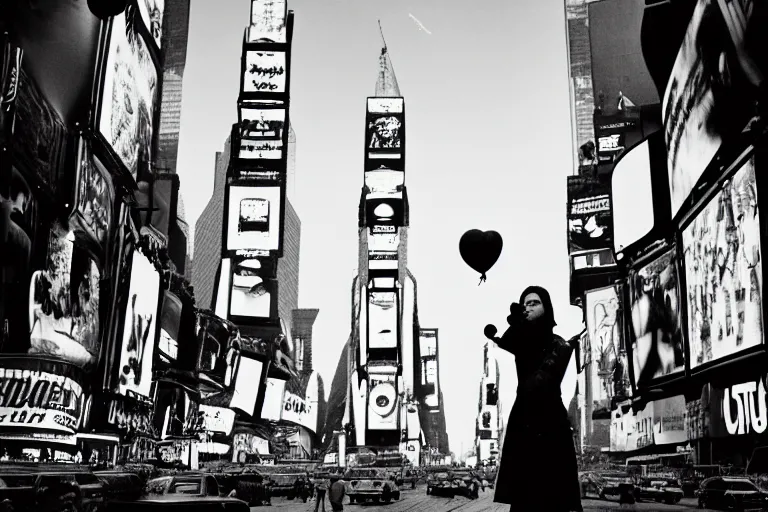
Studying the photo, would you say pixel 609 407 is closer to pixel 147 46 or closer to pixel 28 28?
pixel 147 46

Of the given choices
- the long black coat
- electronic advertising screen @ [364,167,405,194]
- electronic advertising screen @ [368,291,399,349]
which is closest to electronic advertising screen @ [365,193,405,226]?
electronic advertising screen @ [364,167,405,194]

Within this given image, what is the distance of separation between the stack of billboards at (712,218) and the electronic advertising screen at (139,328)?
79.2 feet

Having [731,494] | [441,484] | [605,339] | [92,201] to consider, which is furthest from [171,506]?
[605,339]

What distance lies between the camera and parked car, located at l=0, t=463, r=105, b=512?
12547 mm

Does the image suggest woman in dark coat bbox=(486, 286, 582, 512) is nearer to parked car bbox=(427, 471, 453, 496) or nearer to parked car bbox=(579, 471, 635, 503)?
parked car bbox=(579, 471, 635, 503)

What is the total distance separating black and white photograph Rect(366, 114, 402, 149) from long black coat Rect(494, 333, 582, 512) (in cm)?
8774

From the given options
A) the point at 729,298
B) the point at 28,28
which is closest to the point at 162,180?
the point at 28,28

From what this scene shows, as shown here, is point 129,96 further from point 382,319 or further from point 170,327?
point 382,319

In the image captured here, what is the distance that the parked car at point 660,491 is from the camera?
1135 inches

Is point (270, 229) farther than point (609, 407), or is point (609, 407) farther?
point (270, 229)

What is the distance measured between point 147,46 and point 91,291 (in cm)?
1378

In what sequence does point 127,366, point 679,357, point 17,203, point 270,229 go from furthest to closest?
point 270,229 < point 127,366 < point 679,357 < point 17,203

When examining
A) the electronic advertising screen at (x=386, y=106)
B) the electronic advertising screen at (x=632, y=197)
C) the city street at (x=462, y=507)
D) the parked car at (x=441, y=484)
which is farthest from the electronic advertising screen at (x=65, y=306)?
the electronic advertising screen at (x=386, y=106)

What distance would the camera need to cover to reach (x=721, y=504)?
75.3 ft
